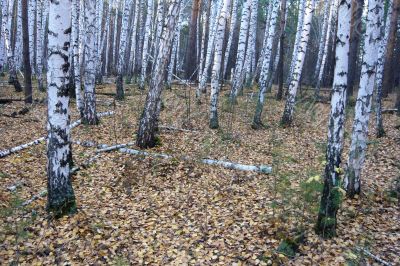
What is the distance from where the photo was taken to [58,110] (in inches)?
218

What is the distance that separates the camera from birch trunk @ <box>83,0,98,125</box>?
10.5m

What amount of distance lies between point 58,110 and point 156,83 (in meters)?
3.51

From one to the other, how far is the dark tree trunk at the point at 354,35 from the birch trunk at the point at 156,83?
430 cm

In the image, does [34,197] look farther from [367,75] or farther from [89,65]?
[367,75]

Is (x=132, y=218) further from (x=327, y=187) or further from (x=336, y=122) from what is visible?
(x=336, y=122)

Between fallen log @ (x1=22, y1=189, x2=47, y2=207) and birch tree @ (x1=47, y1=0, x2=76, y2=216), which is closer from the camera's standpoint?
birch tree @ (x1=47, y1=0, x2=76, y2=216)

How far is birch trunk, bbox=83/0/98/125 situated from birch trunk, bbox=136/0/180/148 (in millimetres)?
2970

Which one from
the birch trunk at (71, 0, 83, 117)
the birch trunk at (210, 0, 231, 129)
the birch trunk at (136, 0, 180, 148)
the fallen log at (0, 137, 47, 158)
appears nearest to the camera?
the fallen log at (0, 137, 47, 158)

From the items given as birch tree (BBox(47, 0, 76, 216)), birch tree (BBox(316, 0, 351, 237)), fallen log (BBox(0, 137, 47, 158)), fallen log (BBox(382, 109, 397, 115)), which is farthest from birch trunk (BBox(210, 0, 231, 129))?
fallen log (BBox(382, 109, 397, 115))

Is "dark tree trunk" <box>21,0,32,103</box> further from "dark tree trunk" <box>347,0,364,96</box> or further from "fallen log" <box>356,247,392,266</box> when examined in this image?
"fallen log" <box>356,247,392,266</box>

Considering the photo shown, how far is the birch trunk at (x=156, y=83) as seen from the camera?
334 inches

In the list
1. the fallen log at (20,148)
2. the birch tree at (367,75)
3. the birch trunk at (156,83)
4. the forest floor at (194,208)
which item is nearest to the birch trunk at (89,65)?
the forest floor at (194,208)

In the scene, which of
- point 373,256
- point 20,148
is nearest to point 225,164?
point 373,256

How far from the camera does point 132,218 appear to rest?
6.20 m
